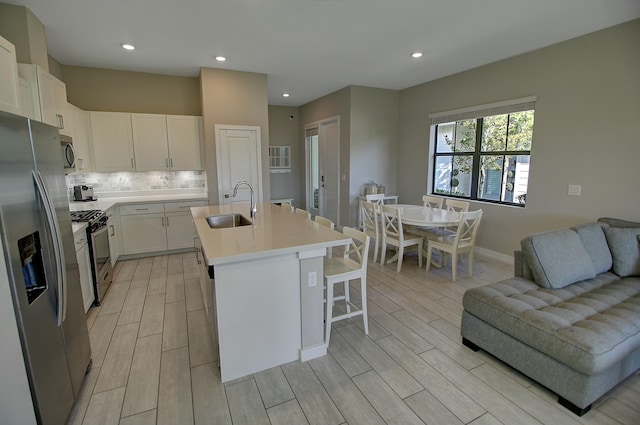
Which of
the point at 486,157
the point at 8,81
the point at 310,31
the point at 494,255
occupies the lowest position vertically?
the point at 494,255

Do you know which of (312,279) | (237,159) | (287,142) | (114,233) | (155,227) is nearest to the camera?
(312,279)

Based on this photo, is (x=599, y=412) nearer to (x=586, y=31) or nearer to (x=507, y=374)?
(x=507, y=374)

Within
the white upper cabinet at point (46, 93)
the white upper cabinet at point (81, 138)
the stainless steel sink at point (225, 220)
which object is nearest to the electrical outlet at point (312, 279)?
the stainless steel sink at point (225, 220)

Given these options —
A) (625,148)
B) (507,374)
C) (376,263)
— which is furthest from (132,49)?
(625,148)

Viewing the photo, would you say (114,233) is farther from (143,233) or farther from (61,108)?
(61,108)

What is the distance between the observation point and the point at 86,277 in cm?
308

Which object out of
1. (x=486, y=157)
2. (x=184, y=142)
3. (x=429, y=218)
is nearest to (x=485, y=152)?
(x=486, y=157)

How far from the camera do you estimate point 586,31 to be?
11.3 feet

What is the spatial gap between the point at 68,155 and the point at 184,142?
5.32 ft

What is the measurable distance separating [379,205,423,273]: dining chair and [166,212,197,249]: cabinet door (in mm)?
2971

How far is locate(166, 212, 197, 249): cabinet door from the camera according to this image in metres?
4.86

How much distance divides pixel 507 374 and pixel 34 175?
3.19 m

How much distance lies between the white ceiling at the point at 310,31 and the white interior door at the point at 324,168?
1960 mm

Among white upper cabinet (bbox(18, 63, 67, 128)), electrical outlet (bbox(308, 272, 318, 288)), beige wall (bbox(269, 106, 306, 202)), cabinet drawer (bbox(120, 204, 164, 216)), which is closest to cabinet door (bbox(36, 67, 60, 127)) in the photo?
white upper cabinet (bbox(18, 63, 67, 128))
